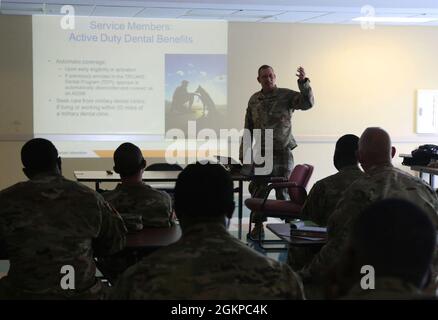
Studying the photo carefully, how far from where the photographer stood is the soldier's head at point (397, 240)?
1.27 metres

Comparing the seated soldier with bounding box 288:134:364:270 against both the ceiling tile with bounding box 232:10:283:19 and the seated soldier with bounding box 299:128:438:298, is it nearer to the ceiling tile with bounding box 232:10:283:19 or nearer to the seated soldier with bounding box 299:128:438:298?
the seated soldier with bounding box 299:128:438:298

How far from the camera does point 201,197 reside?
176 cm

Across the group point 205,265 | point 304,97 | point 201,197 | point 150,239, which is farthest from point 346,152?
point 304,97

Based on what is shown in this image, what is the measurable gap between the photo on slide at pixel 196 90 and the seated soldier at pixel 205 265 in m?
7.60

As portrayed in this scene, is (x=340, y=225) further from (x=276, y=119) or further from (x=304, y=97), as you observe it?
(x=276, y=119)

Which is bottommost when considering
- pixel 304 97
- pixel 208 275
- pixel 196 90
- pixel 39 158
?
pixel 208 275

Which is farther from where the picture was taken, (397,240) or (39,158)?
(39,158)

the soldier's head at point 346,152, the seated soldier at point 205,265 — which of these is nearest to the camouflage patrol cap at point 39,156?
the seated soldier at point 205,265

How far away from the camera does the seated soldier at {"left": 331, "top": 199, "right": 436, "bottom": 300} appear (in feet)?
4.17

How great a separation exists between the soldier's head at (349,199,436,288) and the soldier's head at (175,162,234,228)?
1.76 feet

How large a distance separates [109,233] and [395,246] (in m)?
1.65

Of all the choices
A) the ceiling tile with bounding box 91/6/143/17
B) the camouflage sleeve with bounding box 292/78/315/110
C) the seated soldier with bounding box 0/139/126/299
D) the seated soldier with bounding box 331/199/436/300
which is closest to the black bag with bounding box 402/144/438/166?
the camouflage sleeve with bounding box 292/78/315/110

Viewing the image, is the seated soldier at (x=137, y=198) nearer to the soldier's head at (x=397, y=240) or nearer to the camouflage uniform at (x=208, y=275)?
the camouflage uniform at (x=208, y=275)
